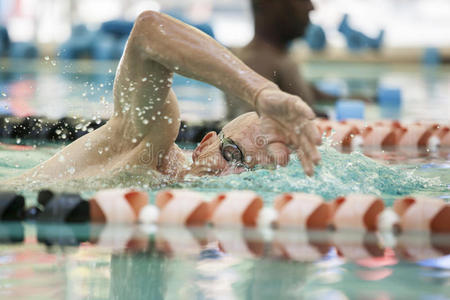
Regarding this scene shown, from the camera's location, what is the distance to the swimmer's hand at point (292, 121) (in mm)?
1843

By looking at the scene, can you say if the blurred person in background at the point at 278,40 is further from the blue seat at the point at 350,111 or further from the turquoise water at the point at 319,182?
the turquoise water at the point at 319,182

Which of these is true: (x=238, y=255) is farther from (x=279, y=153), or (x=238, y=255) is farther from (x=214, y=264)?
(x=279, y=153)

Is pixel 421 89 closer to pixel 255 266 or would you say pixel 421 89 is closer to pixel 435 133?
pixel 435 133

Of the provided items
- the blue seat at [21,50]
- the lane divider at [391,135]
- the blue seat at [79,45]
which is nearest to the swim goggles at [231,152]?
the lane divider at [391,135]

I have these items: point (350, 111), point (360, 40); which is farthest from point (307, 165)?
point (360, 40)

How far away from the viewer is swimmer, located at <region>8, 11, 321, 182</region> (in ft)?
6.37

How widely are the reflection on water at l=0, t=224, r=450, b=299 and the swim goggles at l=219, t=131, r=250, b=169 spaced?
1.34 feet

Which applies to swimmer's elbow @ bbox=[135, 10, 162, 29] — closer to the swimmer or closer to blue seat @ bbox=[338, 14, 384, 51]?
the swimmer

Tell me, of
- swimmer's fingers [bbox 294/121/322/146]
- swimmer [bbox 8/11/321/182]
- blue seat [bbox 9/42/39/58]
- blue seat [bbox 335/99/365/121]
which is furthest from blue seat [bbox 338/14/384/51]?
swimmer's fingers [bbox 294/121/322/146]

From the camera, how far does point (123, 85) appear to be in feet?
8.30

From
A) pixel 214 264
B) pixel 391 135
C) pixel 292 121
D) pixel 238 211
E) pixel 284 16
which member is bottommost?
pixel 214 264

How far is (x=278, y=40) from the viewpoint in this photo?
17.3 ft

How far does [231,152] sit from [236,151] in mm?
25

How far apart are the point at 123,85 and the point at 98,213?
1.75 ft
